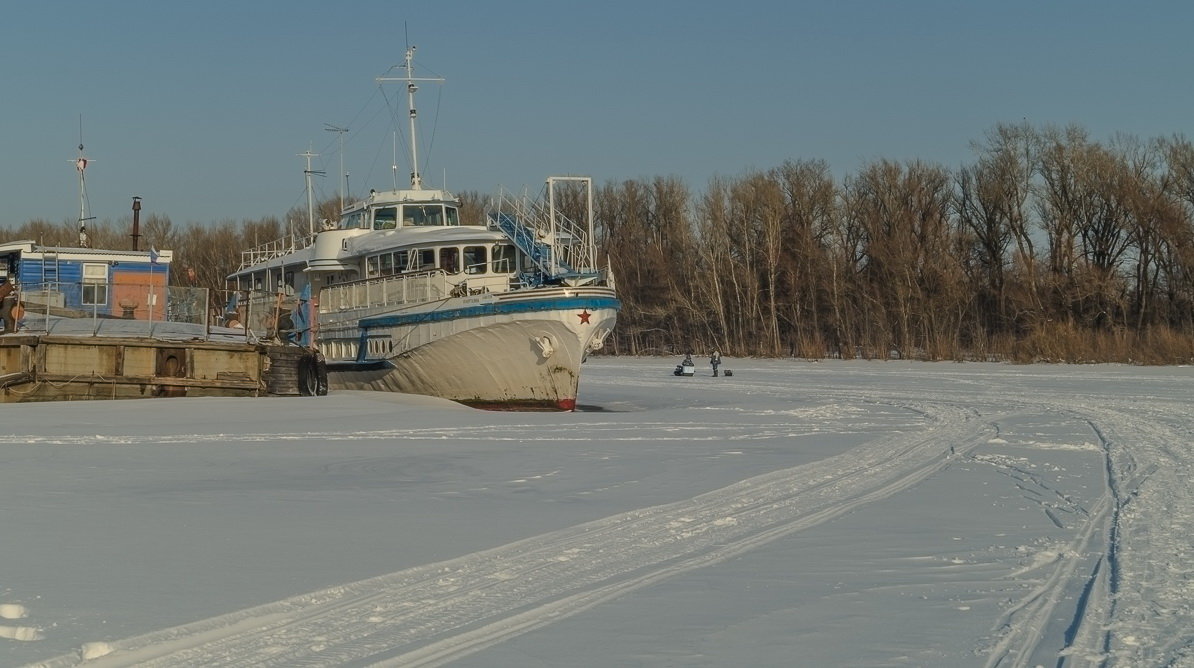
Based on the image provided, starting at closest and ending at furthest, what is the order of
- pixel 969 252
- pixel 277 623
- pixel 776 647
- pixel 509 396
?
pixel 776 647
pixel 277 623
pixel 509 396
pixel 969 252

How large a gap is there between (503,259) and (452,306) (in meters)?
2.26

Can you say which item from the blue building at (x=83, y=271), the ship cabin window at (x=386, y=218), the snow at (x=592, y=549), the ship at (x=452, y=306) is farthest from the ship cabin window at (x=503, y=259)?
the snow at (x=592, y=549)

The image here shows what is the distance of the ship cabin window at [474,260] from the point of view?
27.2 meters

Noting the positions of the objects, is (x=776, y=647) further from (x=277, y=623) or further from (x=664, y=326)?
(x=664, y=326)

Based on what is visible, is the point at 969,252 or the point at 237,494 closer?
the point at 237,494

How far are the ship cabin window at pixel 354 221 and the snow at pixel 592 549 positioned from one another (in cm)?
1505

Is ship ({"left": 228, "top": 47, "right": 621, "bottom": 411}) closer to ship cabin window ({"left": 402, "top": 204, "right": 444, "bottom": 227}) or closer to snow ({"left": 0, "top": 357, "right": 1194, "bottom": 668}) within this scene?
ship cabin window ({"left": 402, "top": 204, "right": 444, "bottom": 227})

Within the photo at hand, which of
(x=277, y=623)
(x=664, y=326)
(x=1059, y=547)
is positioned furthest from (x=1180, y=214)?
(x=277, y=623)

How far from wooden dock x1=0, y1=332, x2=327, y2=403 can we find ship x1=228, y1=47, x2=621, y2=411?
94cm

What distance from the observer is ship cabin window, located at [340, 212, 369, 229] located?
105 ft

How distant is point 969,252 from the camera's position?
63219mm

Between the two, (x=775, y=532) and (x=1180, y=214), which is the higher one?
(x=1180, y=214)

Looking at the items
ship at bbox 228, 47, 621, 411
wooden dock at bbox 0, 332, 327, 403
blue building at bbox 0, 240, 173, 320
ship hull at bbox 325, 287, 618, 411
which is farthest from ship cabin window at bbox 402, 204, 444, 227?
blue building at bbox 0, 240, 173, 320

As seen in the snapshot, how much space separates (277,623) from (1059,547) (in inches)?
207
